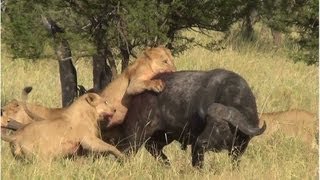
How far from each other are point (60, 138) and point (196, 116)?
3.57ft

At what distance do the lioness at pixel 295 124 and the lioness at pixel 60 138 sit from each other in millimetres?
2120

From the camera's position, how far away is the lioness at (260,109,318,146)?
727 cm

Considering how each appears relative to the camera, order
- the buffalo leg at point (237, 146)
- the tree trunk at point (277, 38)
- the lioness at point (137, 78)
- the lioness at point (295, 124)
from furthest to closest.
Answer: the tree trunk at point (277, 38) → the lioness at point (295, 124) → the lioness at point (137, 78) → the buffalo leg at point (237, 146)

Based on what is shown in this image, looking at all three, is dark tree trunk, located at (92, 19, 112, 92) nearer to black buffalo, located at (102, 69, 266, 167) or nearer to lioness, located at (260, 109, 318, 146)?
black buffalo, located at (102, 69, 266, 167)

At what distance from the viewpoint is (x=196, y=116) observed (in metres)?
5.50

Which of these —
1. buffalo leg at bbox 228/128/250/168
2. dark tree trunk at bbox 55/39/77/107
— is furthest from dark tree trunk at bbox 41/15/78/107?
→ buffalo leg at bbox 228/128/250/168

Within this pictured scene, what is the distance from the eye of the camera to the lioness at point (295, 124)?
7.27 metres

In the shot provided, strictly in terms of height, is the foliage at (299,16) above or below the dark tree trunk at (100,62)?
above

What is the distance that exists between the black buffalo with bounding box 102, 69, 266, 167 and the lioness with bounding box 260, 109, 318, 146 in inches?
66.8

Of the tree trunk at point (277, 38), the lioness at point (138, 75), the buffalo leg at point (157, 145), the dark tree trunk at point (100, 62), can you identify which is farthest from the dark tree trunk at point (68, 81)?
the tree trunk at point (277, 38)

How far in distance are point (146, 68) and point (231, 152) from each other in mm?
1070

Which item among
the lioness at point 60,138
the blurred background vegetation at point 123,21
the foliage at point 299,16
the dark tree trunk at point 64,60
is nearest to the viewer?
the lioness at point 60,138

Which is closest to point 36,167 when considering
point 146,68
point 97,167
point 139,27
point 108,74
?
point 97,167

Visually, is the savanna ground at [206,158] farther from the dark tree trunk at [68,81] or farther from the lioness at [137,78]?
the dark tree trunk at [68,81]
